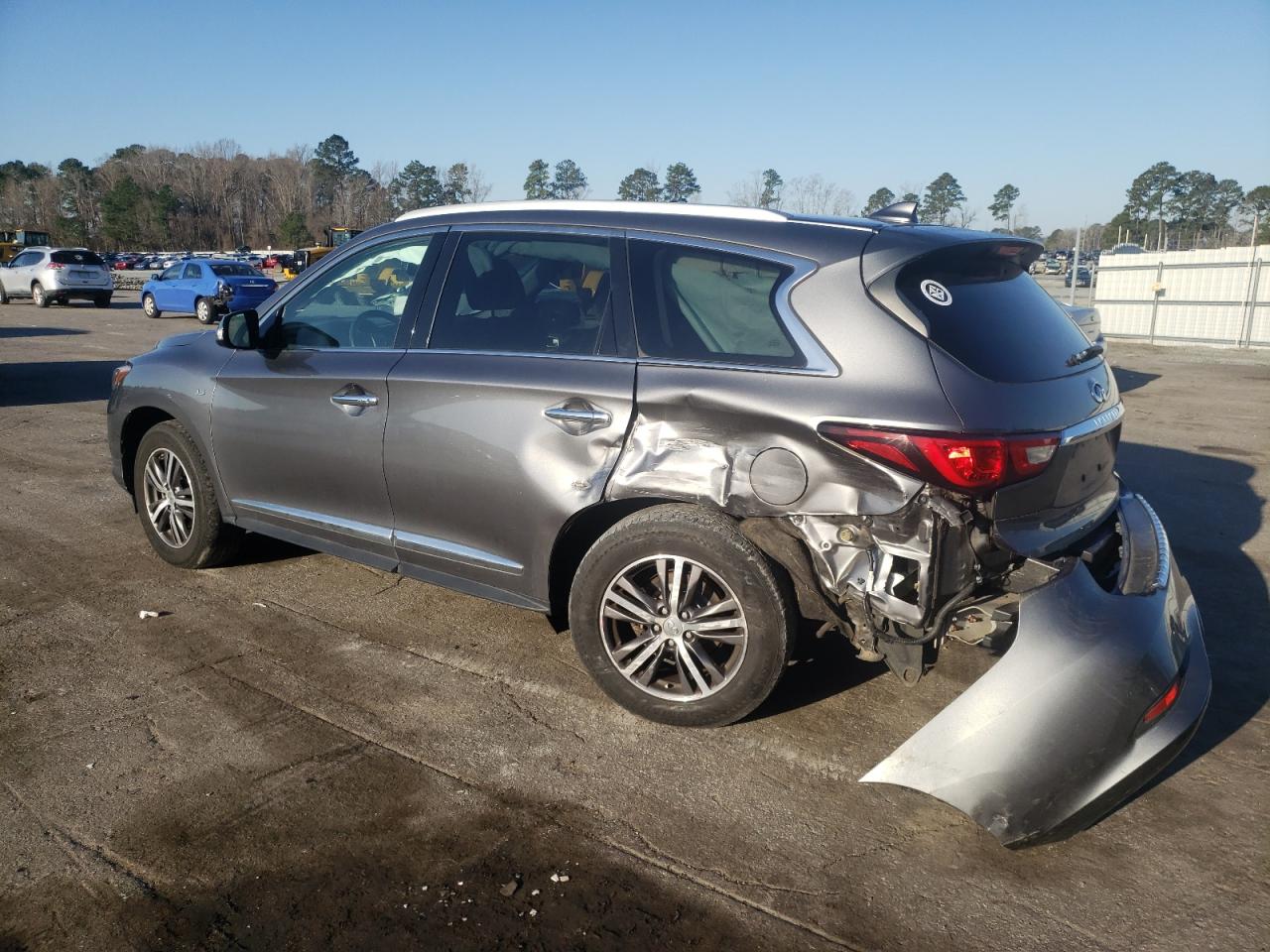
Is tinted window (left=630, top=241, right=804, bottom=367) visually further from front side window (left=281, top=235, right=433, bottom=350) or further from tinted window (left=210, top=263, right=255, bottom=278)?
tinted window (left=210, top=263, right=255, bottom=278)

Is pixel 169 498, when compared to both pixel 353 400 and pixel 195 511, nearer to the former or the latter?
pixel 195 511

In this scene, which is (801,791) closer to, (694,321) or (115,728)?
(694,321)

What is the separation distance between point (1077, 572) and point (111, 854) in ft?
10.2

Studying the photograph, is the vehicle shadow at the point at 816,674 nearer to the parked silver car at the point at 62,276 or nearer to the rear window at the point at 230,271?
the rear window at the point at 230,271

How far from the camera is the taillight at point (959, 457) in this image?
3.09 meters

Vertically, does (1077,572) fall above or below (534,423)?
below

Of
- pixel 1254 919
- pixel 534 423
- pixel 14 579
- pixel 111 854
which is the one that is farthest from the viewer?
pixel 14 579

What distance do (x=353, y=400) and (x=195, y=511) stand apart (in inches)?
57.7

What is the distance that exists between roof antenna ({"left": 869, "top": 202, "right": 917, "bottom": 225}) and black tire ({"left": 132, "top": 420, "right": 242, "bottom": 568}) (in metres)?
3.58

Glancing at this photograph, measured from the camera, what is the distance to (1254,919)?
2.71 m

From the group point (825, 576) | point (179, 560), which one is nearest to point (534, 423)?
point (825, 576)

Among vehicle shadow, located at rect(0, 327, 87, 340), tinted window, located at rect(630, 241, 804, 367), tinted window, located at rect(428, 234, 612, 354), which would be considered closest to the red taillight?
tinted window, located at rect(630, 241, 804, 367)

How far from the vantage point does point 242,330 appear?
4.84m

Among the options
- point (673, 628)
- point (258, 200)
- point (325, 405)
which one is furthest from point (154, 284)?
point (258, 200)
